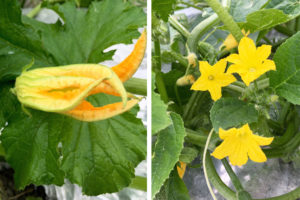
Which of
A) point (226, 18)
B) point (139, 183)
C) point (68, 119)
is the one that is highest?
point (226, 18)

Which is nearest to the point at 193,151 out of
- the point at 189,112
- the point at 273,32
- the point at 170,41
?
the point at 189,112

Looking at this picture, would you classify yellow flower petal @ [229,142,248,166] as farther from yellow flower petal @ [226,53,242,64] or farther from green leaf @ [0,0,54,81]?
green leaf @ [0,0,54,81]

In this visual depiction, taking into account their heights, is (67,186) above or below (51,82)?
below

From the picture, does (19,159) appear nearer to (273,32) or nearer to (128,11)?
→ (128,11)

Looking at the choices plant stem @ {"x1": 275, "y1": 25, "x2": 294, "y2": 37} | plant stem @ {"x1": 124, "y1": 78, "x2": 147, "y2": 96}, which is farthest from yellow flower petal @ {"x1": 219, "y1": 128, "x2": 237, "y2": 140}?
plant stem @ {"x1": 275, "y1": 25, "x2": 294, "y2": 37}

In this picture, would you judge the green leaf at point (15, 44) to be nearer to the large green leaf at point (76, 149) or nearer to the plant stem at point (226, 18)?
the large green leaf at point (76, 149)

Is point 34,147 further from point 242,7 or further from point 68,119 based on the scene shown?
point 242,7

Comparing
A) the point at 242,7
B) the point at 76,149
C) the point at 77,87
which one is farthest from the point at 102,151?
the point at 242,7
